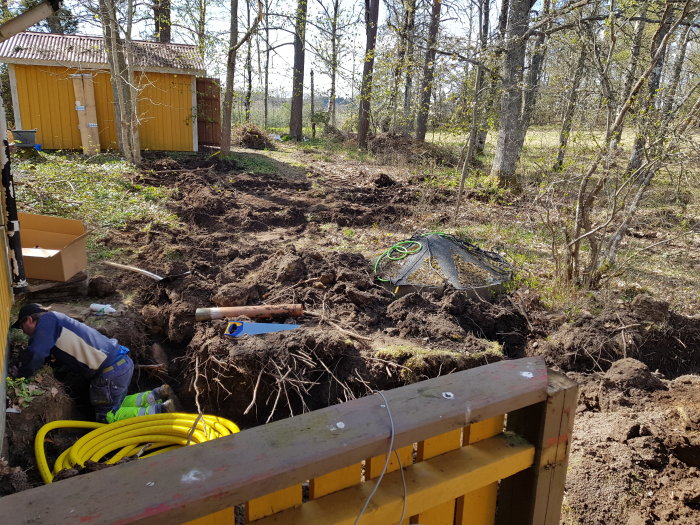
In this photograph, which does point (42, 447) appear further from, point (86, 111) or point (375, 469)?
point (86, 111)

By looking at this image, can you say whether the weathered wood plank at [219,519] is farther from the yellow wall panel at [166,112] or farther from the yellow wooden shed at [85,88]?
the yellow wall panel at [166,112]

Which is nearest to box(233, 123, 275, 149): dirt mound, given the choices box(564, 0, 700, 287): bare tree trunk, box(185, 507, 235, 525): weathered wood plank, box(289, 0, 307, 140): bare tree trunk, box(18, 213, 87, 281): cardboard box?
box(289, 0, 307, 140): bare tree trunk

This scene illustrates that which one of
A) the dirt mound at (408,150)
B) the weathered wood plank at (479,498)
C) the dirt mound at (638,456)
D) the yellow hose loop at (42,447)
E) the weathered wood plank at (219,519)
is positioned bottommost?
the yellow hose loop at (42,447)

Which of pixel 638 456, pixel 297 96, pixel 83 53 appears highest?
pixel 83 53

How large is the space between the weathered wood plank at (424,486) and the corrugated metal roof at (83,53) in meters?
14.6

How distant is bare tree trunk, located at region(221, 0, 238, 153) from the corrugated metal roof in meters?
1.12

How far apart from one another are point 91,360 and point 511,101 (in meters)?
11.1

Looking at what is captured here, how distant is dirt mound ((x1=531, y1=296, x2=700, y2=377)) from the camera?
5.26 meters

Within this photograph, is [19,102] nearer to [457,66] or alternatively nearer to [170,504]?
[457,66]

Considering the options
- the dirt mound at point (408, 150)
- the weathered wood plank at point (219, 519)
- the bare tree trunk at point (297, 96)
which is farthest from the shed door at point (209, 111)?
the weathered wood plank at point (219, 519)

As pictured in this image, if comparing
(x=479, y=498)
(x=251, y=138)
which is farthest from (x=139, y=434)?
(x=251, y=138)

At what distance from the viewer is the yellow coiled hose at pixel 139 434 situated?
398cm

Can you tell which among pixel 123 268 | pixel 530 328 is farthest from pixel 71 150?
pixel 530 328

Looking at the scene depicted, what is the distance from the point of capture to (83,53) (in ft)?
48.2
